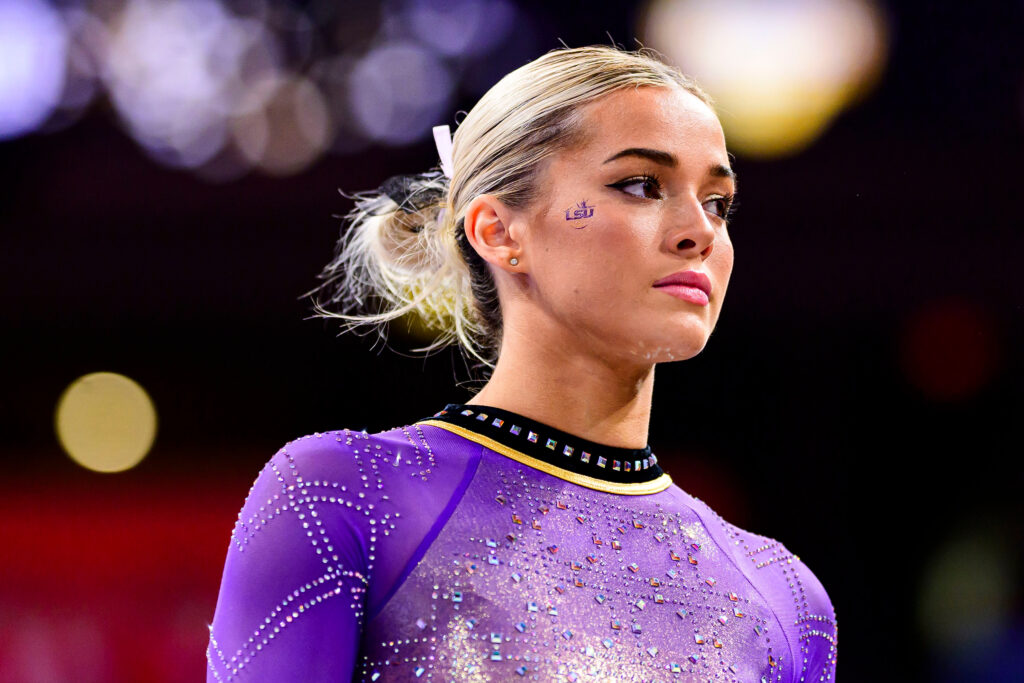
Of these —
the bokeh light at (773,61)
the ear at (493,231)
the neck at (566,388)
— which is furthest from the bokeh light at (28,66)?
the neck at (566,388)

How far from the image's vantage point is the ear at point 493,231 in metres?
1.40

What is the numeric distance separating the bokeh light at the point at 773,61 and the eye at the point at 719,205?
200 centimetres

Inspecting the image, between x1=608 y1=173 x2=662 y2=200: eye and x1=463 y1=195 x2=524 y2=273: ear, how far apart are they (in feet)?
0.50

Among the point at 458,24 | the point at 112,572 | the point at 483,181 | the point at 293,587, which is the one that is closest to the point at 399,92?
the point at 458,24

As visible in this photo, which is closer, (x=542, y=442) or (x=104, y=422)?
(x=542, y=442)

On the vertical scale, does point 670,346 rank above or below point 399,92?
below

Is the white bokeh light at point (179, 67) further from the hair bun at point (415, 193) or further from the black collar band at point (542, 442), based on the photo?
the black collar band at point (542, 442)

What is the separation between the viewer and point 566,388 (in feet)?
4.58

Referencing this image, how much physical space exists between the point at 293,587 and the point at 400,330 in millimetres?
2617

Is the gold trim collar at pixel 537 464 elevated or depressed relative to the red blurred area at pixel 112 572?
elevated

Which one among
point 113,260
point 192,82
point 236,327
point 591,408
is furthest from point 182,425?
point 591,408

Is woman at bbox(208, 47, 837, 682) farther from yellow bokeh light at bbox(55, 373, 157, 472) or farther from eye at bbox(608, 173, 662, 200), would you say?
yellow bokeh light at bbox(55, 373, 157, 472)

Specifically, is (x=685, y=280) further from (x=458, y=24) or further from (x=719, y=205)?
(x=458, y=24)

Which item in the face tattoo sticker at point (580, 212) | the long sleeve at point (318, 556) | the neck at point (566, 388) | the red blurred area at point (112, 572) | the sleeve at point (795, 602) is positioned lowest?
the red blurred area at point (112, 572)
